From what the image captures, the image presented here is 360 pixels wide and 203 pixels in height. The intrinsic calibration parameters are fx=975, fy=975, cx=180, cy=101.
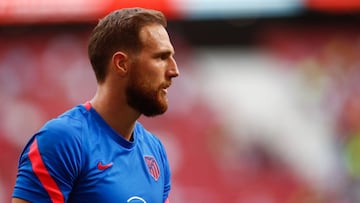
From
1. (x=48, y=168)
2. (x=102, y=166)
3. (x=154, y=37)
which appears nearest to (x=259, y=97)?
(x=154, y=37)

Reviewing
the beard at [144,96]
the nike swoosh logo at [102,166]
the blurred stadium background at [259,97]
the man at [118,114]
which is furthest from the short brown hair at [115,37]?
the blurred stadium background at [259,97]

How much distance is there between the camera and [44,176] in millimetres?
3523

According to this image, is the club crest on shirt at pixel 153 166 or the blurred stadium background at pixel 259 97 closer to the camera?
the club crest on shirt at pixel 153 166

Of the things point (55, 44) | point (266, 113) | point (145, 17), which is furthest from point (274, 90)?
point (145, 17)

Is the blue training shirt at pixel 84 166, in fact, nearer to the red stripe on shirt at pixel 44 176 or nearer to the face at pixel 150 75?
the red stripe on shirt at pixel 44 176

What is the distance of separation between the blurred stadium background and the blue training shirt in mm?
6968

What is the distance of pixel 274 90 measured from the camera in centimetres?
1099

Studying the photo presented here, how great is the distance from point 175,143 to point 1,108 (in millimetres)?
2110

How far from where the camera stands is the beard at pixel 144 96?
3.78 metres

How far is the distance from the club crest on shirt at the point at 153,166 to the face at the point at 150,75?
0.77 feet

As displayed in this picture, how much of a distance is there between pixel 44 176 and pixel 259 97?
7.55m

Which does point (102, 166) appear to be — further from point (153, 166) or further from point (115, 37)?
point (115, 37)

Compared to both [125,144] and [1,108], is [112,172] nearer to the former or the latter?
[125,144]

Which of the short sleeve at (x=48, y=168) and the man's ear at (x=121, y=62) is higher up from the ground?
the man's ear at (x=121, y=62)
